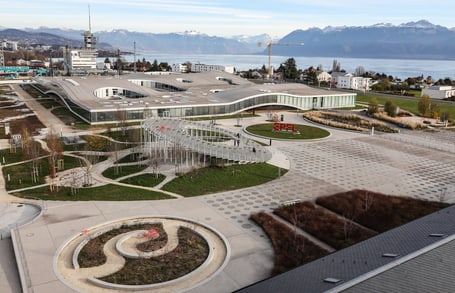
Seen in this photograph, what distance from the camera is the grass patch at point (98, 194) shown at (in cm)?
2582

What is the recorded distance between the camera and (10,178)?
29438 millimetres

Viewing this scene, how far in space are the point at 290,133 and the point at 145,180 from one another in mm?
22540

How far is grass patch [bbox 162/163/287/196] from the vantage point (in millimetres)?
27812

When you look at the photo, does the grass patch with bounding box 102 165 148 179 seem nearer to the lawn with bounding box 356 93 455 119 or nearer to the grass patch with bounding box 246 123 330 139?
the grass patch with bounding box 246 123 330 139

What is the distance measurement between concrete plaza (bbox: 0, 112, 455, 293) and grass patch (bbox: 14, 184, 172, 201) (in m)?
0.89

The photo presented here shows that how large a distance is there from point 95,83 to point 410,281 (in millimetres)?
60689

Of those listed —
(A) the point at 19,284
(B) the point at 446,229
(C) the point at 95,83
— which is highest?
(C) the point at 95,83

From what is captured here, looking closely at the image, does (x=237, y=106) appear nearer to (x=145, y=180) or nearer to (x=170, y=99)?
(x=170, y=99)

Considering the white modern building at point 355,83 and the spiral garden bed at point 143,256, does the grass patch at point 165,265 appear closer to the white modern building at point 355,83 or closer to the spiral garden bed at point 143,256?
the spiral garden bed at point 143,256

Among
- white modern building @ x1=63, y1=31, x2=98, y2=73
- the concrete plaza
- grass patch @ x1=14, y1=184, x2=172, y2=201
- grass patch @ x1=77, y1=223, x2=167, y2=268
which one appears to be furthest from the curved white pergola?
white modern building @ x1=63, y1=31, x2=98, y2=73

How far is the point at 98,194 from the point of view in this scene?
2645 cm

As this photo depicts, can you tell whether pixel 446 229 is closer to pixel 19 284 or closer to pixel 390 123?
pixel 19 284

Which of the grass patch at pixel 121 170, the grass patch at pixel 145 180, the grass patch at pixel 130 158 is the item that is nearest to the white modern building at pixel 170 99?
the grass patch at pixel 130 158

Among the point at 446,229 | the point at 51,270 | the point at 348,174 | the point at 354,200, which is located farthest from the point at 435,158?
the point at 51,270
